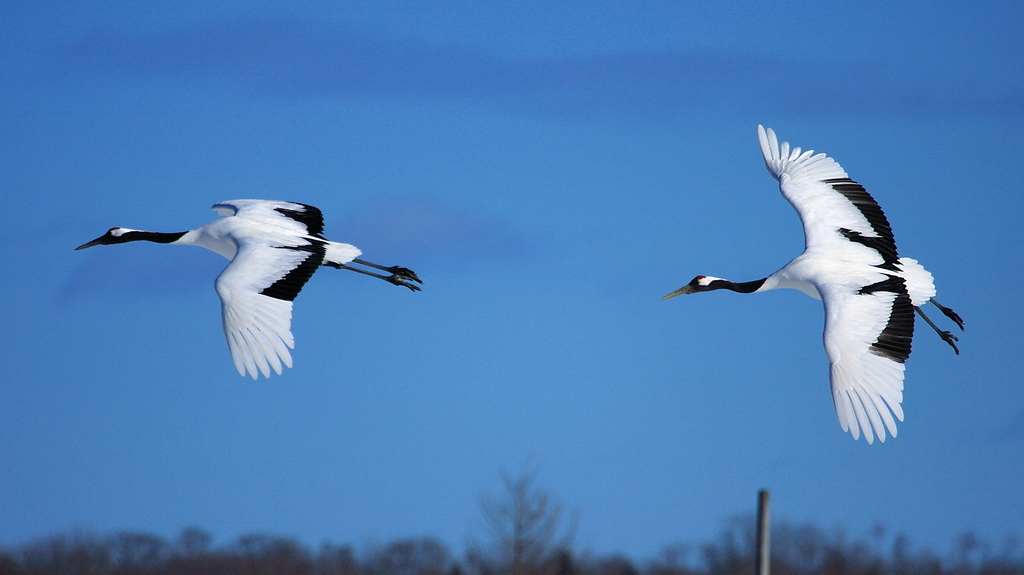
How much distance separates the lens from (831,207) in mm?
18781

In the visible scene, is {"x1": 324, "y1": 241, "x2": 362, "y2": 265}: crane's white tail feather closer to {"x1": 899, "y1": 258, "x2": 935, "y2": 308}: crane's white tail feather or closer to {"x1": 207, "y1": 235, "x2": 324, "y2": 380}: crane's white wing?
{"x1": 207, "y1": 235, "x2": 324, "y2": 380}: crane's white wing

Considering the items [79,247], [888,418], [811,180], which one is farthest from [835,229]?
[79,247]

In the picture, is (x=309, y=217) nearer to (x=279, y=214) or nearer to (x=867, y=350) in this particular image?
(x=279, y=214)

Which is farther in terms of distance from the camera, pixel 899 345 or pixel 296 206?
pixel 296 206

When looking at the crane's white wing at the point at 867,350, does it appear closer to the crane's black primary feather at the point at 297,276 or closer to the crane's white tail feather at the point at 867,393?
the crane's white tail feather at the point at 867,393

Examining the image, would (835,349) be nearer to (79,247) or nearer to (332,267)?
(332,267)

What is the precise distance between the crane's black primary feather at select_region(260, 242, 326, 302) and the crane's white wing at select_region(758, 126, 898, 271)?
21.5 ft

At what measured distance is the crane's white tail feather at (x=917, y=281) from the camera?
18516 mm

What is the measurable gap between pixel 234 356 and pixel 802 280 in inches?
289

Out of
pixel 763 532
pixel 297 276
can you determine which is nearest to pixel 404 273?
pixel 297 276

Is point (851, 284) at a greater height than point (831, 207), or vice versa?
point (831, 207)

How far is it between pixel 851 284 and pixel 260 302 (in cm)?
725

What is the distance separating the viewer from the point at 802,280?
57.6 feet

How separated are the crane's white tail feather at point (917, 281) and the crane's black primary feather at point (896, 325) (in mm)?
1280
